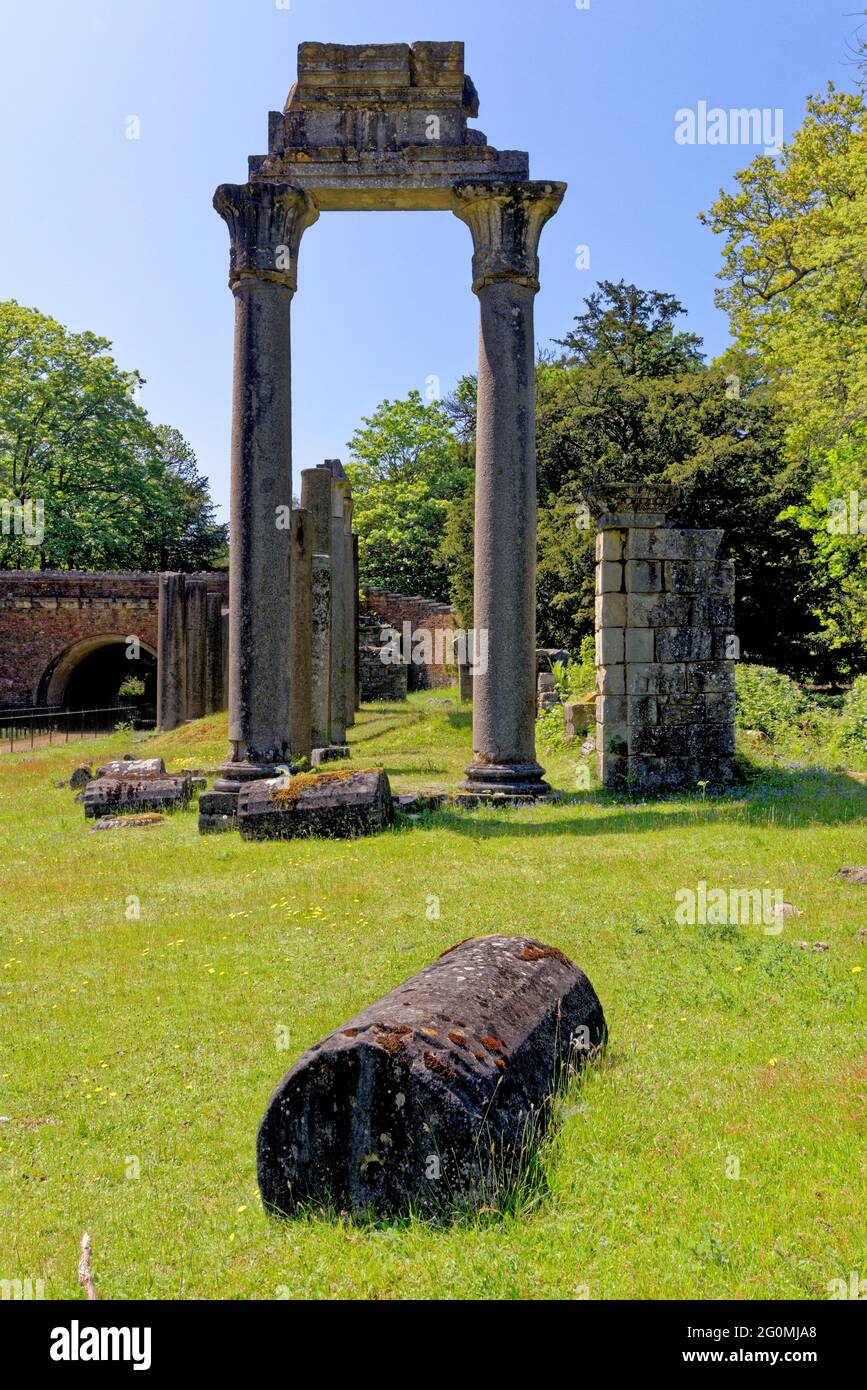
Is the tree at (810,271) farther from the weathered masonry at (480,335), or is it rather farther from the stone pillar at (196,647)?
the stone pillar at (196,647)

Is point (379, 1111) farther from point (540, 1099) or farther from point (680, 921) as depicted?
point (680, 921)

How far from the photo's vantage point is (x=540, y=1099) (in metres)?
3.75

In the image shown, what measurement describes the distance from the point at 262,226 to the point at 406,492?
106 ft

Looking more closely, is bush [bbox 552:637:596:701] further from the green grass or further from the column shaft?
the green grass

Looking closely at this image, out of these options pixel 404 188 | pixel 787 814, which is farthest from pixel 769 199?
pixel 787 814

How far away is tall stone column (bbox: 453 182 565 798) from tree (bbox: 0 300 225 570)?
31.8m

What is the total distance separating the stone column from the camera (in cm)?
1132

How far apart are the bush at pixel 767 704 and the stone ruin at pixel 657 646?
385cm

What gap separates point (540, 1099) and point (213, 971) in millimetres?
2975

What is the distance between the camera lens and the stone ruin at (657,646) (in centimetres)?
1214

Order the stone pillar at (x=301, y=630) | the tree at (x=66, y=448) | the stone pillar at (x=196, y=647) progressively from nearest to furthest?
the stone pillar at (x=301, y=630), the stone pillar at (x=196, y=647), the tree at (x=66, y=448)

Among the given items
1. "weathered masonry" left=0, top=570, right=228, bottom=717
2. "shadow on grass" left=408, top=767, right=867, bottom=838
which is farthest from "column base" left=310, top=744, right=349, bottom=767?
"weathered masonry" left=0, top=570, right=228, bottom=717

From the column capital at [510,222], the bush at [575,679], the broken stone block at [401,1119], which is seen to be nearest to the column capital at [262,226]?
the column capital at [510,222]

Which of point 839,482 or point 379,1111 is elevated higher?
point 839,482
